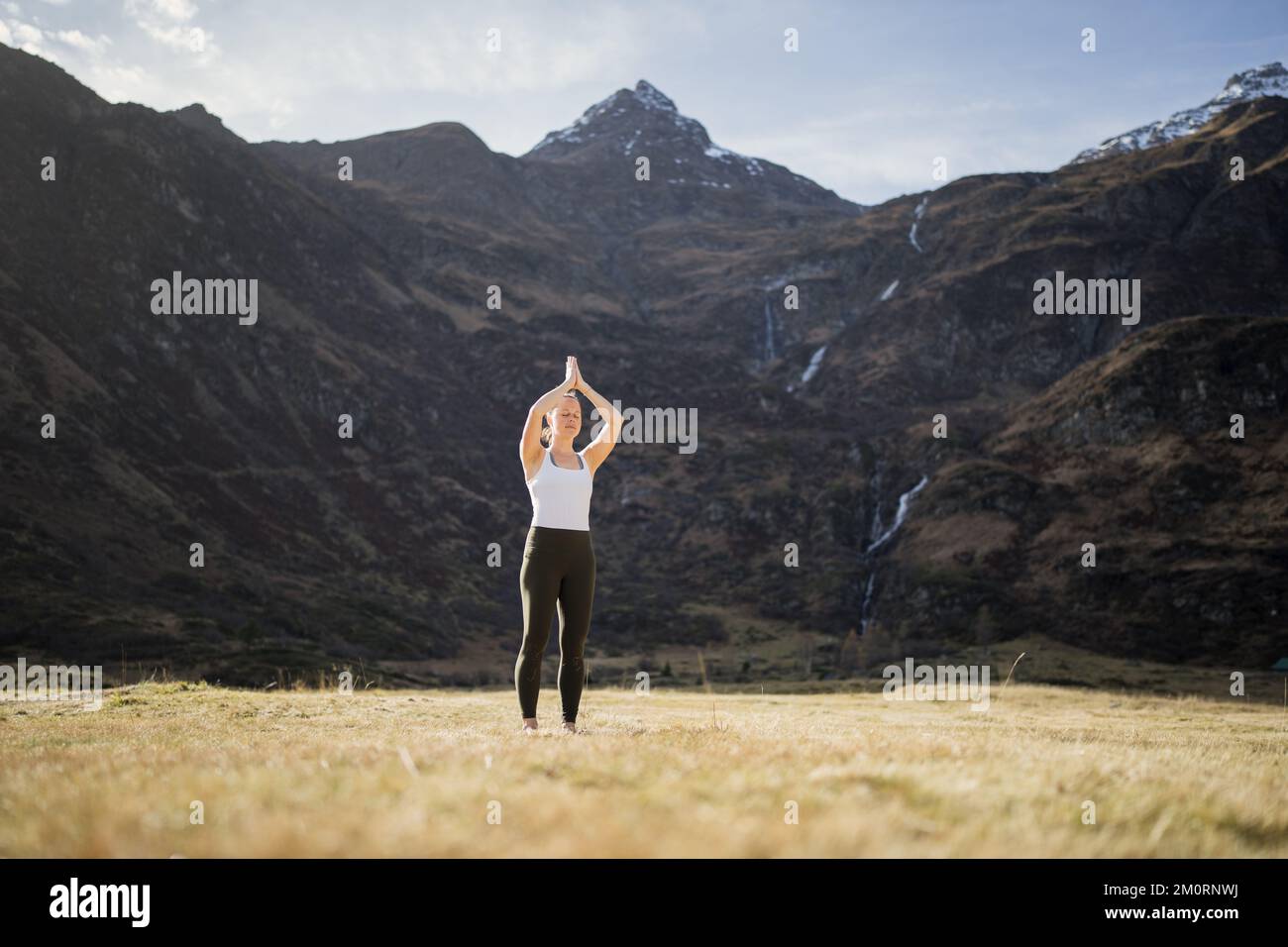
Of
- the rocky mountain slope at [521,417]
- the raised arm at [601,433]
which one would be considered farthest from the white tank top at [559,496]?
the rocky mountain slope at [521,417]

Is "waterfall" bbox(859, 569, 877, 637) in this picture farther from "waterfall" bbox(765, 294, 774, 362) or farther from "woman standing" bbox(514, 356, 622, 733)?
"waterfall" bbox(765, 294, 774, 362)

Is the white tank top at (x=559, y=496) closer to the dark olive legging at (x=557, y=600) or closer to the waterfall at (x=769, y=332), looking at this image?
the dark olive legging at (x=557, y=600)

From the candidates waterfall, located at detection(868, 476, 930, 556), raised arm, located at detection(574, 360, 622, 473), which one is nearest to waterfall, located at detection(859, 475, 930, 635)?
waterfall, located at detection(868, 476, 930, 556)

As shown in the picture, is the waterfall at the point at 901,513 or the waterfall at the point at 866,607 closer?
the waterfall at the point at 866,607

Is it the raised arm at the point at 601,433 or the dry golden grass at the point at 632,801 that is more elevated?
the raised arm at the point at 601,433

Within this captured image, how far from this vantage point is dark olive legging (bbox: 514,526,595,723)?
25.5 ft

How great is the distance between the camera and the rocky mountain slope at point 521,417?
51812 mm

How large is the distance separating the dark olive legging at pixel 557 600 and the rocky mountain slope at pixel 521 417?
26261 millimetres

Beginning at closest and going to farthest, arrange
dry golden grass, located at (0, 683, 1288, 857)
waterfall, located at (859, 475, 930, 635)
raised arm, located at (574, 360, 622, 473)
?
dry golden grass, located at (0, 683, 1288, 857) → raised arm, located at (574, 360, 622, 473) → waterfall, located at (859, 475, 930, 635)

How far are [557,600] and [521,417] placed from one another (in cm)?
9365

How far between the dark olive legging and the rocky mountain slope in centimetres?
2626

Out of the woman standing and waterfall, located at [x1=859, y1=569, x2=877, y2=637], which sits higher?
the woman standing
